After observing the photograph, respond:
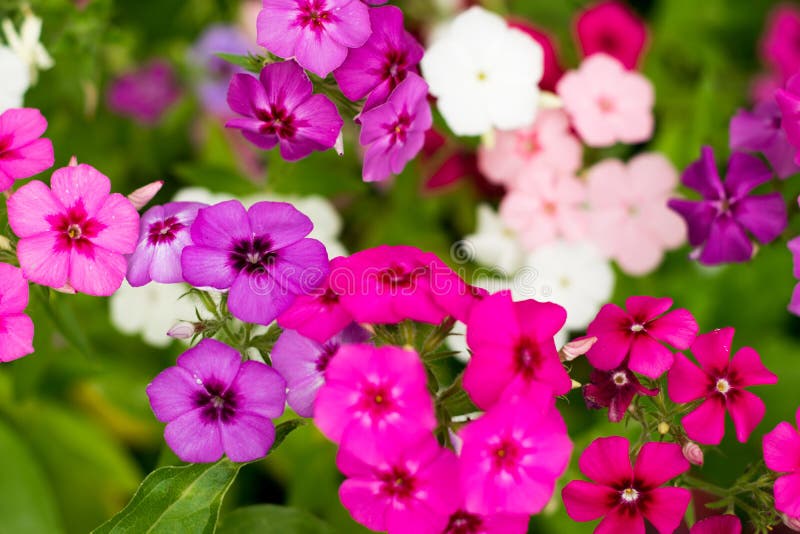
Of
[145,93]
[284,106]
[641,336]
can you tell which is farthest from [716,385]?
[145,93]

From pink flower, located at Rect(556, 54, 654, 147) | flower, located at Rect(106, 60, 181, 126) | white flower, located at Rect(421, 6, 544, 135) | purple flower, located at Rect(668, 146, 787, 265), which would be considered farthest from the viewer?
flower, located at Rect(106, 60, 181, 126)

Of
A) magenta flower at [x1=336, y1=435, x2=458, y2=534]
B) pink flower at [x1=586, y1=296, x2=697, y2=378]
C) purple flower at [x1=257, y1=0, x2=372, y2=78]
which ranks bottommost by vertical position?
magenta flower at [x1=336, y1=435, x2=458, y2=534]

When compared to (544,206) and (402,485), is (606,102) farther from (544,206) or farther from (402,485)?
(402,485)

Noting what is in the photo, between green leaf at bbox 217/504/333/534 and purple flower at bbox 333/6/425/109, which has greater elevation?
purple flower at bbox 333/6/425/109

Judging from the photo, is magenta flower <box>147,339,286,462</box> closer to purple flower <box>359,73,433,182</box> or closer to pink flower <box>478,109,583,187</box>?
purple flower <box>359,73,433,182</box>

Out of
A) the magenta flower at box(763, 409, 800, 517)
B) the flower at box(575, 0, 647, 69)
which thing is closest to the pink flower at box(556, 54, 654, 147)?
the flower at box(575, 0, 647, 69)

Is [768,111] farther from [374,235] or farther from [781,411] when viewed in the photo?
[374,235]

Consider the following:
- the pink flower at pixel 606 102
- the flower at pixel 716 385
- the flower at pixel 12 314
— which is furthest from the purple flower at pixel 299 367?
the pink flower at pixel 606 102
